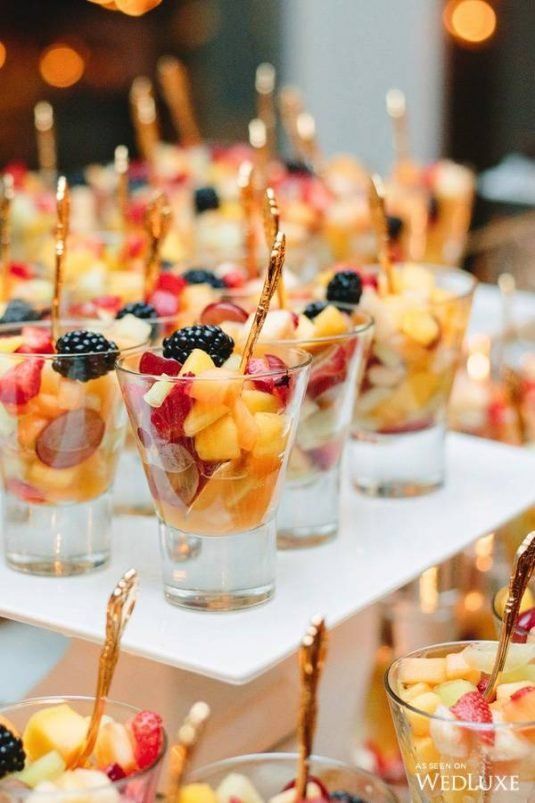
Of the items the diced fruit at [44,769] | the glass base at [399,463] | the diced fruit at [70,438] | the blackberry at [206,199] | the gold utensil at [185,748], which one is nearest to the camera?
the gold utensil at [185,748]

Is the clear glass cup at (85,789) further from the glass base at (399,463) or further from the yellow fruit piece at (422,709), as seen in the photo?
the glass base at (399,463)

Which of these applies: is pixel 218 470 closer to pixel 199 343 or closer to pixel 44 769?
pixel 199 343

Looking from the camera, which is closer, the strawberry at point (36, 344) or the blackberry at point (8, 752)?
the blackberry at point (8, 752)

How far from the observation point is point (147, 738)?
0.75m

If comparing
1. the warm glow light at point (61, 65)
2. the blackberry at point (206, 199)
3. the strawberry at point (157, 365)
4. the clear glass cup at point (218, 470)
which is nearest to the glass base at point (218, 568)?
the clear glass cup at point (218, 470)

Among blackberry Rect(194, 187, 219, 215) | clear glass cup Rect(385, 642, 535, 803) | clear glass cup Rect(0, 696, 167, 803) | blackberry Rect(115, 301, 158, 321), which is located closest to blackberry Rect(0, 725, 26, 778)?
clear glass cup Rect(0, 696, 167, 803)

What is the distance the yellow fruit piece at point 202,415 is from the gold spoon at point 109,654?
5.0 inches

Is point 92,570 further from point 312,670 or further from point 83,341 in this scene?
point 312,670

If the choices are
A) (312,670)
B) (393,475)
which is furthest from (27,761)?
(393,475)

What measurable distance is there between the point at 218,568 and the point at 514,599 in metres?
0.21

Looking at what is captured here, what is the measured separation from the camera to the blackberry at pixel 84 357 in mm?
949

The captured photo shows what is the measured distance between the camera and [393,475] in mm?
1187

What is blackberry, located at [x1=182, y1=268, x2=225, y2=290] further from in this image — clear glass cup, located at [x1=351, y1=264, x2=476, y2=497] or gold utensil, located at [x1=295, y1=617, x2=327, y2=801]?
gold utensil, located at [x1=295, y1=617, x2=327, y2=801]

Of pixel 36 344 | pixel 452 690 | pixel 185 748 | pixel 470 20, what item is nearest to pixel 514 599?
pixel 452 690
